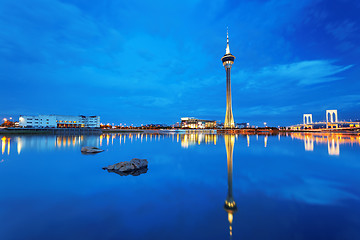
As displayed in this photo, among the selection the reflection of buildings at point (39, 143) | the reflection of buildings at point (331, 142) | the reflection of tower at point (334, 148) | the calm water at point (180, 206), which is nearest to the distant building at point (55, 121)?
the reflection of buildings at point (39, 143)

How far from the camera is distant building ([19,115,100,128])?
12162 centimetres

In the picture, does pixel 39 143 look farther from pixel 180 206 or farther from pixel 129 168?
pixel 180 206

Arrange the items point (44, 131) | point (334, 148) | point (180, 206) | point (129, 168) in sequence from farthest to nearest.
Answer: point (44, 131) → point (334, 148) → point (129, 168) → point (180, 206)

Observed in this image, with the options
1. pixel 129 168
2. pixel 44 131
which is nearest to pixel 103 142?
pixel 129 168

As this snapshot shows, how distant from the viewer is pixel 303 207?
7.14 metres

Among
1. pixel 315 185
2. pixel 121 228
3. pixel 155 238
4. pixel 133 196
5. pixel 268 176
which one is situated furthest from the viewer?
pixel 268 176

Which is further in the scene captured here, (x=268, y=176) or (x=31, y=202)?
(x=268, y=176)

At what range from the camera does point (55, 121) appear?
12925 centimetres

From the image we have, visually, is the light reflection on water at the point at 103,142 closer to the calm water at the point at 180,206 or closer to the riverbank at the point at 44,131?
the calm water at the point at 180,206

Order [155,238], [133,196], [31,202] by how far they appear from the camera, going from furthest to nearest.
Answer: [133,196] → [31,202] → [155,238]

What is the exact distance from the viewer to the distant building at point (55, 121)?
121625 mm

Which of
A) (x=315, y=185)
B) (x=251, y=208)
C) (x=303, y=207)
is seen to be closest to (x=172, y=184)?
(x=251, y=208)

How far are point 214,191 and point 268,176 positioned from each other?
5.38 meters

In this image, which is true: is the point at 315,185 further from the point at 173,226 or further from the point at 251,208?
the point at 173,226
